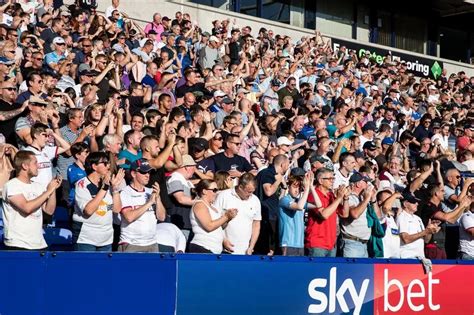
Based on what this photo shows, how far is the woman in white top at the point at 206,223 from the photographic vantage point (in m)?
8.52

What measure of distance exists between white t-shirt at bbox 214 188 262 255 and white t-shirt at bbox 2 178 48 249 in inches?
90.4

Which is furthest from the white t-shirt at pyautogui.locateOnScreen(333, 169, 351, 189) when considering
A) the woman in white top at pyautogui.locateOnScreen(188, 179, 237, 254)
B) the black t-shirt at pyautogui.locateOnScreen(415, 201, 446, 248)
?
the woman in white top at pyautogui.locateOnScreen(188, 179, 237, 254)

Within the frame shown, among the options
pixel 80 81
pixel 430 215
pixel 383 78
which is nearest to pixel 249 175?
pixel 430 215

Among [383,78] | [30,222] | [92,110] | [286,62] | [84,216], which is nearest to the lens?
[30,222]

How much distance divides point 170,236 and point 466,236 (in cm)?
464

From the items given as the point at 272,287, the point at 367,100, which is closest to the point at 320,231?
the point at 272,287

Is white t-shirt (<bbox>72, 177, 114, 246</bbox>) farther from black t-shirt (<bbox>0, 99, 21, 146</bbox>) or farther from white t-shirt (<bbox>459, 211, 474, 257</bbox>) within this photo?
white t-shirt (<bbox>459, 211, 474, 257</bbox>)

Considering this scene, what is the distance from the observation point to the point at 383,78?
24703 millimetres

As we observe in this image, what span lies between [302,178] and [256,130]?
3673mm

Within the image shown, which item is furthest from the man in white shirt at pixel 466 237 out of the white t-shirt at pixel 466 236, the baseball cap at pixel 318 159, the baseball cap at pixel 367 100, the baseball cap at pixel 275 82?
the baseball cap at pixel 367 100

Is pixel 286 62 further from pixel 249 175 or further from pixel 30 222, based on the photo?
pixel 30 222

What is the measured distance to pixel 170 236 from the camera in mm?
8773

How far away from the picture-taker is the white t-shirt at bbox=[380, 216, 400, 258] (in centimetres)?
1064

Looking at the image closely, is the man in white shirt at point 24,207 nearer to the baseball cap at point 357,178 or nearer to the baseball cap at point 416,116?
the baseball cap at point 357,178
